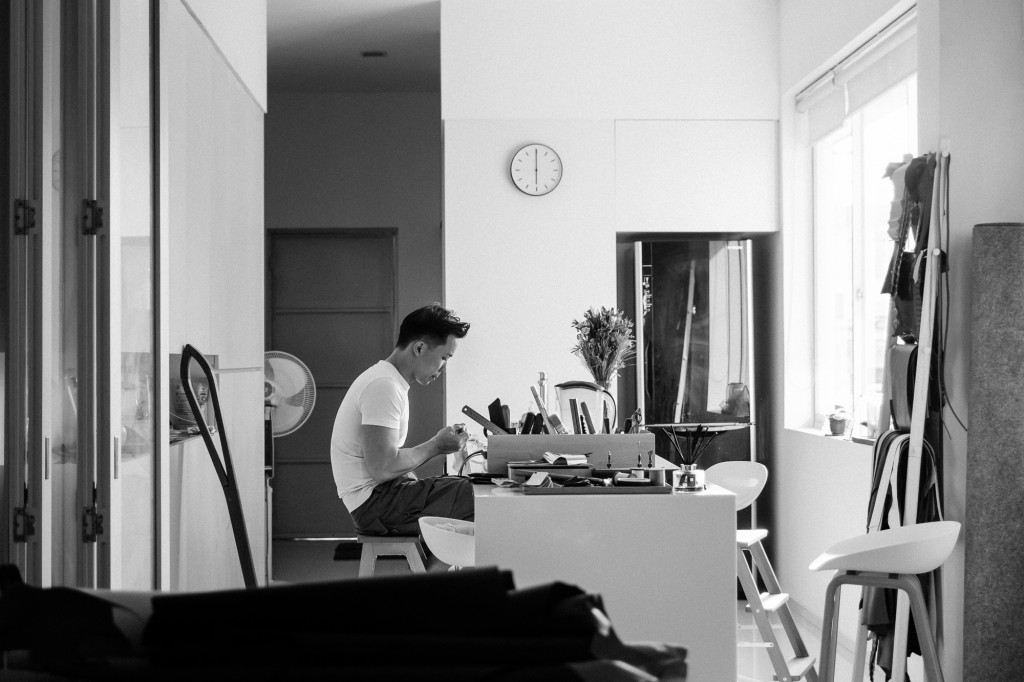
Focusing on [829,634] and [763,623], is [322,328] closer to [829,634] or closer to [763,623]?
[763,623]

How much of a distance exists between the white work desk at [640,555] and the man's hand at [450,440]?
62 cm

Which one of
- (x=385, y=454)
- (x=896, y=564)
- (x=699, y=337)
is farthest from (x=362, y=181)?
(x=896, y=564)

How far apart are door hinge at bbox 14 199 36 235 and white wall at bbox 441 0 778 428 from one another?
293 centimetres

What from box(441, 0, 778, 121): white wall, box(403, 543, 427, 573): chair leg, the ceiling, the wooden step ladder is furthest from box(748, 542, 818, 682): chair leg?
the ceiling

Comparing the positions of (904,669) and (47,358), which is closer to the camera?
(47,358)

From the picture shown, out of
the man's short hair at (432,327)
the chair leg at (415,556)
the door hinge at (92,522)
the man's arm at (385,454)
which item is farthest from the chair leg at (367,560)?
the door hinge at (92,522)

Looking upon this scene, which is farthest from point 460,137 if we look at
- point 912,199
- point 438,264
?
point 912,199

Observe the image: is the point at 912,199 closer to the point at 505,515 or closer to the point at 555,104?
the point at 505,515

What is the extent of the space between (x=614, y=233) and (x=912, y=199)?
217 cm

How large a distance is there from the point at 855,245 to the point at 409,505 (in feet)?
8.35

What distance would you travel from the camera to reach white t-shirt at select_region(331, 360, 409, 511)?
3.43 meters

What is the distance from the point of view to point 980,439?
3008 mm

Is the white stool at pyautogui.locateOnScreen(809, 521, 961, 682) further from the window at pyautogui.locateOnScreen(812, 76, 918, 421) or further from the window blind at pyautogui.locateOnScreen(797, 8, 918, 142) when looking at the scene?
the window blind at pyautogui.locateOnScreen(797, 8, 918, 142)

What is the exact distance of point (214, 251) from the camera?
12.8 feet
